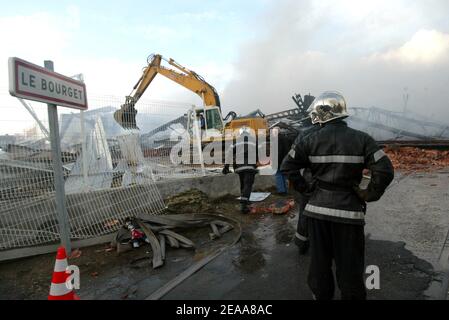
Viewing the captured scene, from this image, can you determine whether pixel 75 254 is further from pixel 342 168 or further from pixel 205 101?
pixel 205 101

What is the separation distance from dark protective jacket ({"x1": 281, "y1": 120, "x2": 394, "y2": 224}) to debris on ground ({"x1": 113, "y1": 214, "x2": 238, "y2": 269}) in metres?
2.44

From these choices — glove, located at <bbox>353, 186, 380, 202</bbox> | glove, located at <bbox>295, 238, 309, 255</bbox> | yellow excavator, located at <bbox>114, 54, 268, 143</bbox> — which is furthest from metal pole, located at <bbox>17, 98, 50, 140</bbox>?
yellow excavator, located at <bbox>114, 54, 268, 143</bbox>

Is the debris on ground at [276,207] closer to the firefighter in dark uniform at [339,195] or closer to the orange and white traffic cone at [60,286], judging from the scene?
the firefighter in dark uniform at [339,195]

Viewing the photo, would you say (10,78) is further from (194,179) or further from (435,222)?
(435,222)

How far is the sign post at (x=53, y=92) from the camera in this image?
3.62 meters

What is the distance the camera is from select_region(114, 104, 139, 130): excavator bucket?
Result: 6445 mm

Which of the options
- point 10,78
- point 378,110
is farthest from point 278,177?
point 378,110

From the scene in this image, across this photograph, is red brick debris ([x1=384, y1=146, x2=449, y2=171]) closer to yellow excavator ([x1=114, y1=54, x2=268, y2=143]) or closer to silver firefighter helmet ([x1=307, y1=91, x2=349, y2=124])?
yellow excavator ([x1=114, y1=54, x2=268, y2=143])

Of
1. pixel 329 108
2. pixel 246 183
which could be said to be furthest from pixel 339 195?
pixel 246 183

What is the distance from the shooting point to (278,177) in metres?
8.34

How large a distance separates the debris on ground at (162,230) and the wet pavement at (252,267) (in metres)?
0.12

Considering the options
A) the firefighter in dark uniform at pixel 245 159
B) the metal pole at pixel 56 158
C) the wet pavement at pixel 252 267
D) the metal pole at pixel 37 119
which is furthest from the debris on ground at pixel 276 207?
the metal pole at pixel 37 119
